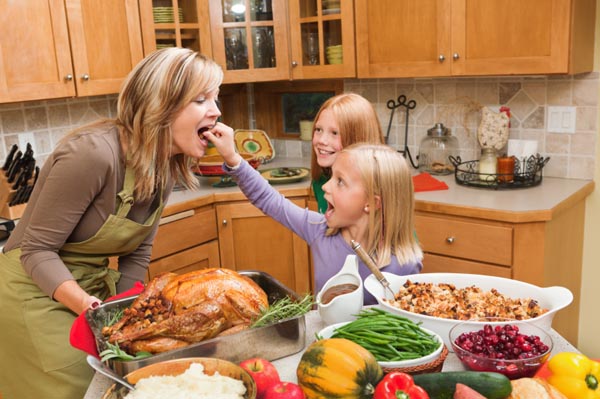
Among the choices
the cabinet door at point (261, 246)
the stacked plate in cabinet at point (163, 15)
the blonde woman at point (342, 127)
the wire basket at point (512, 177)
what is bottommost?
the cabinet door at point (261, 246)

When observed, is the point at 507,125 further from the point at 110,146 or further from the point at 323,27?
the point at 110,146

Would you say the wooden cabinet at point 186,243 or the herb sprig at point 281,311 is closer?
the herb sprig at point 281,311

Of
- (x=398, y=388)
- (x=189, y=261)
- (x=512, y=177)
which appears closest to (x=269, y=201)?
(x=398, y=388)

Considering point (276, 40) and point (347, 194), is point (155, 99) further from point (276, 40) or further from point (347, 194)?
point (276, 40)

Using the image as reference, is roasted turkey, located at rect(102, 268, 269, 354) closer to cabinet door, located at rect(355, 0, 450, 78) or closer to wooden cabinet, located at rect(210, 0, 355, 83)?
cabinet door, located at rect(355, 0, 450, 78)

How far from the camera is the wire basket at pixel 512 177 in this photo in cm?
262

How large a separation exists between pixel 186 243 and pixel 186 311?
166 cm

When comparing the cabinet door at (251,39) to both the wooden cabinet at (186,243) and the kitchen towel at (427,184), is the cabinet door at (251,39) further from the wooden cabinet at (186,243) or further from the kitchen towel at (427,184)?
the kitchen towel at (427,184)

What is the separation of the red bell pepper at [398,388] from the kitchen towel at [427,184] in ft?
5.86

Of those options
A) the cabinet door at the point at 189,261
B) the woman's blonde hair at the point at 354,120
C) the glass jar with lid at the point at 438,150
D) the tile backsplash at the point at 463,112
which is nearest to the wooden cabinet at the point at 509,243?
the tile backsplash at the point at 463,112

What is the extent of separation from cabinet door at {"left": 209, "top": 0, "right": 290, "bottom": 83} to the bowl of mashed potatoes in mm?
2240

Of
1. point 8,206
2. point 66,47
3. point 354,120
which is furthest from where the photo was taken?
point 66,47

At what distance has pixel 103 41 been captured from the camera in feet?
8.87

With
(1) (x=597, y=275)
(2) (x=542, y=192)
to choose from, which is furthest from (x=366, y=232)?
(1) (x=597, y=275)
